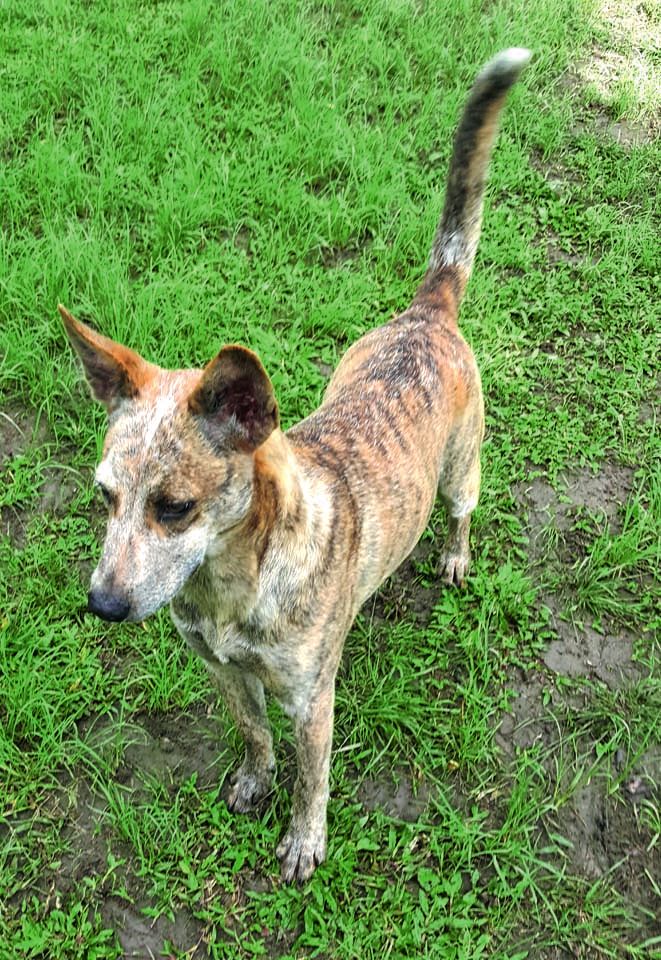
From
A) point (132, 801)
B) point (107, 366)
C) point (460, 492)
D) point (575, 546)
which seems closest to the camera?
point (107, 366)

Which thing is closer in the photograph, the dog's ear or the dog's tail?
the dog's ear

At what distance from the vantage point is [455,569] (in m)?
3.87

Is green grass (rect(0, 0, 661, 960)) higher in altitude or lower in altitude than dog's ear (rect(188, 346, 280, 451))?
lower

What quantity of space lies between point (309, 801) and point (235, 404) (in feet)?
5.22

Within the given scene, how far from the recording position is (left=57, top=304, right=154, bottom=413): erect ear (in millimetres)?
2248

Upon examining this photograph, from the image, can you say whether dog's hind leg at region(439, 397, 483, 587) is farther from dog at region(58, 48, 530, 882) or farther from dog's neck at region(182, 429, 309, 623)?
dog's neck at region(182, 429, 309, 623)

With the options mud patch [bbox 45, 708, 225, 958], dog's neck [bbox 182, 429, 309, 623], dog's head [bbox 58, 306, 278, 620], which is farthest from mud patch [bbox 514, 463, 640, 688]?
dog's head [bbox 58, 306, 278, 620]

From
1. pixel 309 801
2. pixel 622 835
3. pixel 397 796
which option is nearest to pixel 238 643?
pixel 309 801

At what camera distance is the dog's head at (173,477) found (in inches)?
83.4

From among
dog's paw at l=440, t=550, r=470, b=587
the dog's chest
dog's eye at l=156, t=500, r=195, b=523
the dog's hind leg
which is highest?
dog's eye at l=156, t=500, r=195, b=523

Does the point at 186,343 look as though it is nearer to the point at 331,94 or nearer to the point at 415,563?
the point at 415,563

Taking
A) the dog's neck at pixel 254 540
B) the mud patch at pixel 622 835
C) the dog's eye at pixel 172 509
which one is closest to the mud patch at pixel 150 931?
the dog's neck at pixel 254 540

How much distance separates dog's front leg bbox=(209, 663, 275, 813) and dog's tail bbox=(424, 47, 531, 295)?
1.86m

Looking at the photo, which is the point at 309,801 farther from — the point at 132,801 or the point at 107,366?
the point at 107,366
